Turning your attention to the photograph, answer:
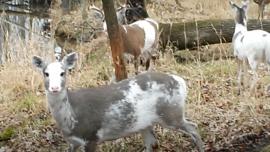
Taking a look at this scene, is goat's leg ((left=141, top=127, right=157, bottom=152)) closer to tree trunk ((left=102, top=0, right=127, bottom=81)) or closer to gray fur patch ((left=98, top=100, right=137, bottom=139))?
gray fur patch ((left=98, top=100, right=137, bottom=139))

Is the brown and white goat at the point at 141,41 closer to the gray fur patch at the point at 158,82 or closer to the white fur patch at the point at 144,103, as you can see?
the gray fur patch at the point at 158,82

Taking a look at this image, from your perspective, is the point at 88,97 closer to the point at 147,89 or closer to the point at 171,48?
the point at 147,89

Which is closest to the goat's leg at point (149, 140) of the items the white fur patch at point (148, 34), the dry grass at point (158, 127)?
the dry grass at point (158, 127)

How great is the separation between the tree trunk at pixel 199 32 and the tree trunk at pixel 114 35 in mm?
3360

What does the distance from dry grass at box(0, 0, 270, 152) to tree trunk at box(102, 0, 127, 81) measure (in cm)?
93

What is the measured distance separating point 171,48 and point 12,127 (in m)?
4.01

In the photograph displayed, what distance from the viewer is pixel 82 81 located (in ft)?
28.3

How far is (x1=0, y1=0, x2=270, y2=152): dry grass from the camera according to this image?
6.72 m

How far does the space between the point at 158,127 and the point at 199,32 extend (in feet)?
13.2

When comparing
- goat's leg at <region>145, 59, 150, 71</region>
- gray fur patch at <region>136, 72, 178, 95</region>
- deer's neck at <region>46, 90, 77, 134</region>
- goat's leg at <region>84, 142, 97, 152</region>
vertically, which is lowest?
goat's leg at <region>84, 142, 97, 152</region>

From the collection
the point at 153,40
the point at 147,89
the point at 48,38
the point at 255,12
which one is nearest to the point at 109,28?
the point at 147,89

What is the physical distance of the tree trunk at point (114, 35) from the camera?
6938 millimetres

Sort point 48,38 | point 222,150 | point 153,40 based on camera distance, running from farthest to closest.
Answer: point 48,38 → point 153,40 → point 222,150

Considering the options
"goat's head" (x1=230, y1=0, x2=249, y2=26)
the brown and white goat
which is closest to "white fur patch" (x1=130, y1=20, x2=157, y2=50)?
the brown and white goat
